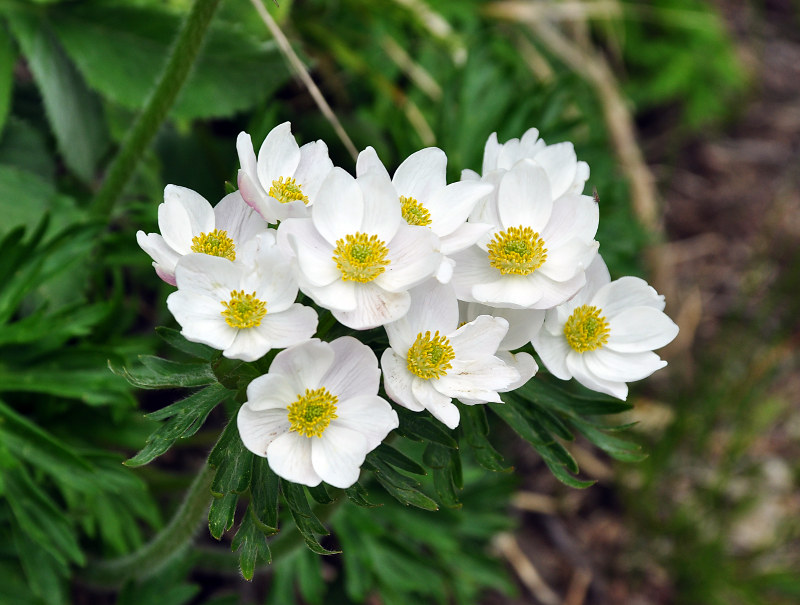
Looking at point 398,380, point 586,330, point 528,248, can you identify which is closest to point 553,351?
point 586,330

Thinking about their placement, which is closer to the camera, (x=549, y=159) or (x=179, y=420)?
(x=179, y=420)

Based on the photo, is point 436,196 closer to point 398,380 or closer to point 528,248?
point 528,248

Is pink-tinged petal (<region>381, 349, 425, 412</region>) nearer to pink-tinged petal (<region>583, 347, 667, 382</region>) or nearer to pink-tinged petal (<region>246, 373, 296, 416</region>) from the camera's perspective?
pink-tinged petal (<region>246, 373, 296, 416</region>)

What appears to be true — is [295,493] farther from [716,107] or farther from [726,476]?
[716,107]

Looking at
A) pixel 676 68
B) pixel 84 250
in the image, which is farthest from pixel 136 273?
pixel 676 68

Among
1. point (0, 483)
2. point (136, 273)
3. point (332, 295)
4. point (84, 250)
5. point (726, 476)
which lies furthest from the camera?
point (726, 476)

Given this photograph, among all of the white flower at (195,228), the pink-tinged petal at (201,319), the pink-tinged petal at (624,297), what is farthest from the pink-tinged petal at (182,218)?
the pink-tinged petal at (624,297)

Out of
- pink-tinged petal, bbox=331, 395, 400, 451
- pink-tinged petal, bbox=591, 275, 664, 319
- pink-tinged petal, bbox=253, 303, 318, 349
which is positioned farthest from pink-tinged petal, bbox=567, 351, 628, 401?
pink-tinged petal, bbox=253, 303, 318, 349
